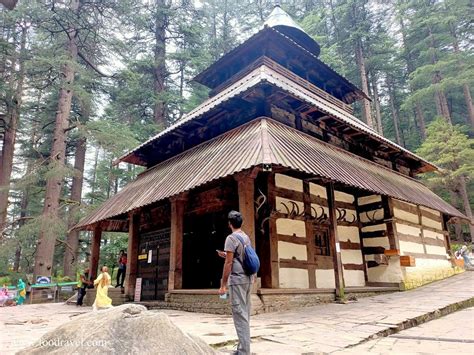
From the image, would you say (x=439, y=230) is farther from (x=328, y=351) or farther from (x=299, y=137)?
(x=328, y=351)

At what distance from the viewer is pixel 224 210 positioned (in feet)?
28.4

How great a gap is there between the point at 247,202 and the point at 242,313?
3628 mm

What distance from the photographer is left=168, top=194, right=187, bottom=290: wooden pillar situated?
8250mm

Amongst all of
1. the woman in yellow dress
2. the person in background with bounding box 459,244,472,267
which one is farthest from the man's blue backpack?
the person in background with bounding box 459,244,472,267

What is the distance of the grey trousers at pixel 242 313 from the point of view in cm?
313

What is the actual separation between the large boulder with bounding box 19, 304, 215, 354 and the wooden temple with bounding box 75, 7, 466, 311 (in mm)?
3795

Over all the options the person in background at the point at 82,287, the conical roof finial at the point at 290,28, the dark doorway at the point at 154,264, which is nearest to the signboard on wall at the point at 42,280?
the person in background at the point at 82,287

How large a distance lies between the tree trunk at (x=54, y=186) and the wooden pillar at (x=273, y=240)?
9960mm

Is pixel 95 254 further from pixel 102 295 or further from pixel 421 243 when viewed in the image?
pixel 421 243

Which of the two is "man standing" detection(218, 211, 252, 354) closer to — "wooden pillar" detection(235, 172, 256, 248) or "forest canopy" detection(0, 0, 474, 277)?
"wooden pillar" detection(235, 172, 256, 248)

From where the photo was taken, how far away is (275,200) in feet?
26.0

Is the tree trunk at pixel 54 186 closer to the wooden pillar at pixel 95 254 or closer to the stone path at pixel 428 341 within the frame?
the wooden pillar at pixel 95 254

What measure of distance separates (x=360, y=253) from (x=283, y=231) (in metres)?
3.85

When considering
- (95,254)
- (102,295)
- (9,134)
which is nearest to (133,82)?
(9,134)
